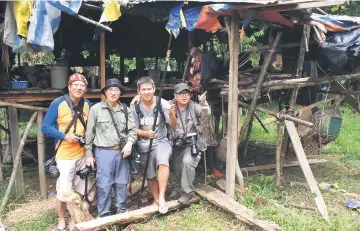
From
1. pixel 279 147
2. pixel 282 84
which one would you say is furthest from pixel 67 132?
pixel 282 84

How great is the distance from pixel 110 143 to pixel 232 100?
1786 millimetres

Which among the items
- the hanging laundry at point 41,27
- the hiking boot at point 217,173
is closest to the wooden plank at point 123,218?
the hiking boot at point 217,173

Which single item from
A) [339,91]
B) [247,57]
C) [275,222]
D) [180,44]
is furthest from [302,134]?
[180,44]

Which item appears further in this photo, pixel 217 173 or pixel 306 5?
pixel 217 173

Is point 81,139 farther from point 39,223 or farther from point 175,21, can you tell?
point 175,21

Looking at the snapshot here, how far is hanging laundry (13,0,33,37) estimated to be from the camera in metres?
4.73

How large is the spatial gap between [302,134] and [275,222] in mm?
2547

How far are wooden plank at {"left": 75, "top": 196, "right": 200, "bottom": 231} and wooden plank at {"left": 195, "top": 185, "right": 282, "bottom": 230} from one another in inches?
18.4

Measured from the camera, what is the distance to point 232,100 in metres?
5.50

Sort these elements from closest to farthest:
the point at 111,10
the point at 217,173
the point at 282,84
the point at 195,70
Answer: the point at 111,10
the point at 282,84
the point at 195,70
the point at 217,173

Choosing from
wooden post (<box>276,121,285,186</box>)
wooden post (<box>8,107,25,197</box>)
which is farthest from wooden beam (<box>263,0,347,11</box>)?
wooden post (<box>8,107,25,197</box>)

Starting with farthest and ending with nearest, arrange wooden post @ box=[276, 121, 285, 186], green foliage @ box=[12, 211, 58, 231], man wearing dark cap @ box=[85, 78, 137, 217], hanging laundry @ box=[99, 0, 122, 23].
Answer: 1. wooden post @ box=[276, 121, 285, 186]
2. green foliage @ box=[12, 211, 58, 231]
3. hanging laundry @ box=[99, 0, 122, 23]
4. man wearing dark cap @ box=[85, 78, 137, 217]

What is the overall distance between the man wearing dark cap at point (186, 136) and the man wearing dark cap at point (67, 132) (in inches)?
49.9

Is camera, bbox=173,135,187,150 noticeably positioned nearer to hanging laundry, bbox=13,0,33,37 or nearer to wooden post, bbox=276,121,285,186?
wooden post, bbox=276,121,285,186
